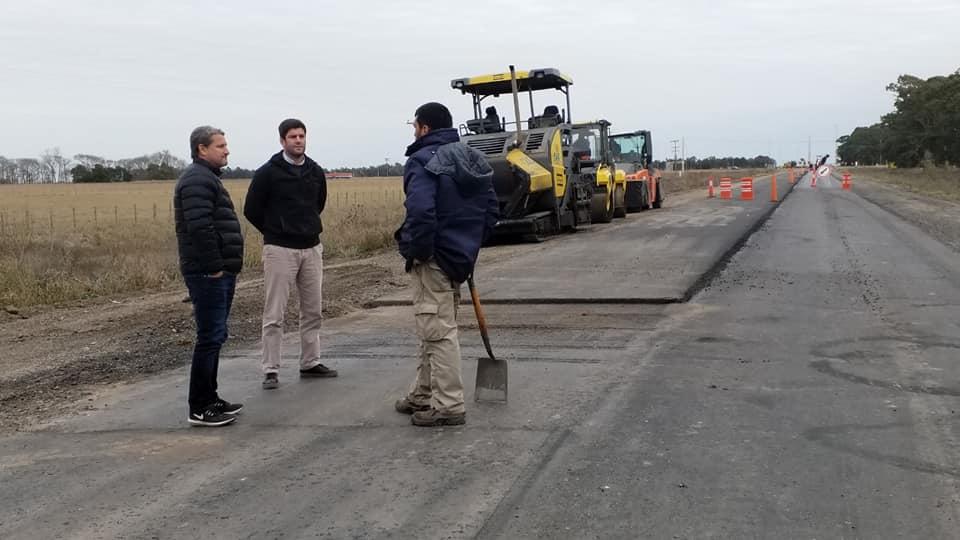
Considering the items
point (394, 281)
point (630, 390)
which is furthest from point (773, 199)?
point (630, 390)

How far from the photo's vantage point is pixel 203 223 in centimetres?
Answer: 509

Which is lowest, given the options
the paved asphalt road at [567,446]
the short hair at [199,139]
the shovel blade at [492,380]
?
the paved asphalt road at [567,446]

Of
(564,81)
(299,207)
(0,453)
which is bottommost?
(0,453)

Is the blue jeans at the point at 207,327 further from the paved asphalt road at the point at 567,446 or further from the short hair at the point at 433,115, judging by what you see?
the short hair at the point at 433,115

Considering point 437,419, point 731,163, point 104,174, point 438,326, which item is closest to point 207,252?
point 438,326

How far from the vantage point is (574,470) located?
420 centimetres

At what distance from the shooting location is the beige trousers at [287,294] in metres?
6.10

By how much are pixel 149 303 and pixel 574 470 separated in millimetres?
7825

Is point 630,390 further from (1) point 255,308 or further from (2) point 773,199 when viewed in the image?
(2) point 773,199

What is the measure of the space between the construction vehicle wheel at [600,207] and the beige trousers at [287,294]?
15.9 meters

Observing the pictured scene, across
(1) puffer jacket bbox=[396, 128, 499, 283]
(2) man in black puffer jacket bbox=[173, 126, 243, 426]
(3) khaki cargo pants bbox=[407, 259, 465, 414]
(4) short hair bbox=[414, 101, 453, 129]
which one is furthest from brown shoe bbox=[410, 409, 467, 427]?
(4) short hair bbox=[414, 101, 453, 129]

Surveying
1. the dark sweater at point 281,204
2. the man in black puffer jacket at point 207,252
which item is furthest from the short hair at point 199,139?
the dark sweater at point 281,204

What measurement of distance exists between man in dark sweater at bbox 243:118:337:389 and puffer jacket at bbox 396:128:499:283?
1.19m

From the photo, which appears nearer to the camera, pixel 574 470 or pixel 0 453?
pixel 574 470
